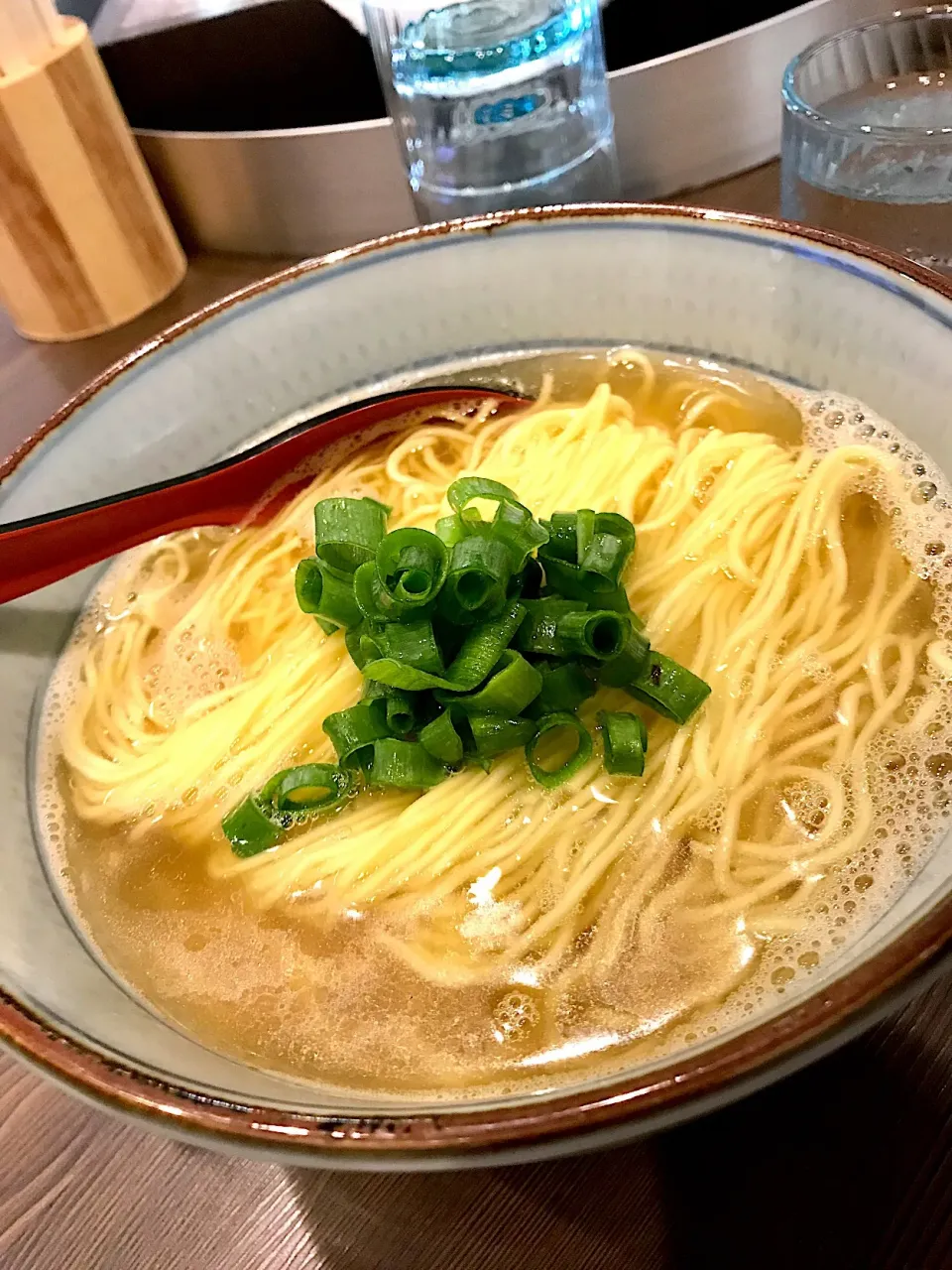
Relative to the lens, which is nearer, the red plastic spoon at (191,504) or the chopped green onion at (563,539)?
the chopped green onion at (563,539)

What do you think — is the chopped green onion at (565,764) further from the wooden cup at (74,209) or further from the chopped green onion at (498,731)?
the wooden cup at (74,209)

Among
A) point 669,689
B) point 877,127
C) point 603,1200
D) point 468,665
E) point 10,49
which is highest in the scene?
point 10,49

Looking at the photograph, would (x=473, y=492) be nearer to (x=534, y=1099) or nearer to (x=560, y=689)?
(x=560, y=689)

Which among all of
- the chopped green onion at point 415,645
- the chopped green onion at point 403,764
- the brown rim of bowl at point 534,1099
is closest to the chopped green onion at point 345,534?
the chopped green onion at point 415,645

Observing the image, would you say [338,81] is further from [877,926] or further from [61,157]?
[877,926]

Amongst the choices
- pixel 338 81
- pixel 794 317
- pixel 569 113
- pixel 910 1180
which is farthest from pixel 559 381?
pixel 910 1180

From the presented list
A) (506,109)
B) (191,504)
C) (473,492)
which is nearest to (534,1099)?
(473,492)
